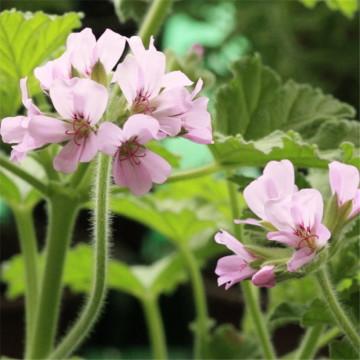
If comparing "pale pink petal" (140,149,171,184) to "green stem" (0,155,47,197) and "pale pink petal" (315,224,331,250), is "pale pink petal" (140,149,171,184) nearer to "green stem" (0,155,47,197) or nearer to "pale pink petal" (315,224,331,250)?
"pale pink petal" (315,224,331,250)

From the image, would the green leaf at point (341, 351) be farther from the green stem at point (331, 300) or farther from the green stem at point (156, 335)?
the green stem at point (156, 335)

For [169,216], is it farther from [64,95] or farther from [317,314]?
[64,95]

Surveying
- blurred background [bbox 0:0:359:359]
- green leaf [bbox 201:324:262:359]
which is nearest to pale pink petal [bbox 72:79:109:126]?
green leaf [bbox 201:324:262:359]

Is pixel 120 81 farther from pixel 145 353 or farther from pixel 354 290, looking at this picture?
pixel 145 353

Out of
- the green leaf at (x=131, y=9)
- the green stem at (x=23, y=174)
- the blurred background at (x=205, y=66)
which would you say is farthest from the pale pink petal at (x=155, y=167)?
the blurred background at (x=205, y=66)

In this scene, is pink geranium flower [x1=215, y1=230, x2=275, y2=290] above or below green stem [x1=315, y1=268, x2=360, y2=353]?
above

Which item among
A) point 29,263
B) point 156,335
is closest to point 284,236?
point 29,263

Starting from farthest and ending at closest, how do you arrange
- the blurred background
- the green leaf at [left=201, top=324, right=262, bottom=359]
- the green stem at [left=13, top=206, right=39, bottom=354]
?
the blurred background, the green leaf at [left=201, top=324, right=262, bottom=359], the green stem at [left=13, top=206, right=39, bottom=354]
